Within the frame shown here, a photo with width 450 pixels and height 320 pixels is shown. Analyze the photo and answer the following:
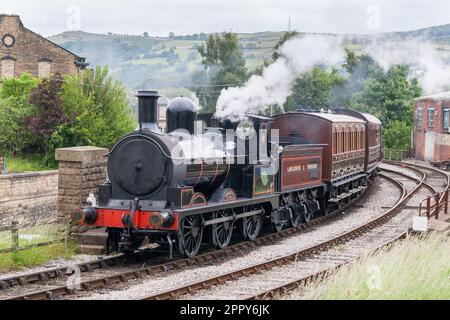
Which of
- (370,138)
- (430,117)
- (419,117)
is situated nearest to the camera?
(370,138)

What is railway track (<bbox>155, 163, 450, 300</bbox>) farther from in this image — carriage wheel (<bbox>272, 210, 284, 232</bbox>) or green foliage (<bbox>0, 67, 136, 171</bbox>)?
green foliage (<bbox>0, 67, 136, 171</bbox>)

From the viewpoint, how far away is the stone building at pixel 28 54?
40.4m

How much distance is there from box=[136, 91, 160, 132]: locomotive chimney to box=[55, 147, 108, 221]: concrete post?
1843mm

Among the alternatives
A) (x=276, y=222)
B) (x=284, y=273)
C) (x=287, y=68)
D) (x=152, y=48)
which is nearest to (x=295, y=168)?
(x=276, y=222)

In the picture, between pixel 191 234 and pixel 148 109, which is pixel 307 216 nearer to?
pixel 191 234

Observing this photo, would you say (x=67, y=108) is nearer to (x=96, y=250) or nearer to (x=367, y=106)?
(x=96, y=250)

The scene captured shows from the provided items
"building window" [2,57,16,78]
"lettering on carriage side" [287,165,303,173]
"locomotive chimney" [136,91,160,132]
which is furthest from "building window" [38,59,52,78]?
"locomotive chimney" [136,91,160,132]

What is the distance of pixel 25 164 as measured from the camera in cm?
3011

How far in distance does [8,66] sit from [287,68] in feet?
79.0

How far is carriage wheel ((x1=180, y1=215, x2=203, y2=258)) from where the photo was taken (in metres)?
12.7

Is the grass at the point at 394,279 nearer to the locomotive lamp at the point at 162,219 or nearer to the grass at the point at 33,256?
the locomotive lamp at the point at 162,219

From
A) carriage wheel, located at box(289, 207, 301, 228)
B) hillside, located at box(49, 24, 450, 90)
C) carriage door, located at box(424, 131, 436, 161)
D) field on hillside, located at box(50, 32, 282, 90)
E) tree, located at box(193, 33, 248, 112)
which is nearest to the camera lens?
carriage wheel, located at box(289, 207, 301, 228)

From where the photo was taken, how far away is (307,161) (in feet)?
58.5
